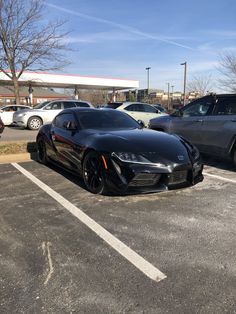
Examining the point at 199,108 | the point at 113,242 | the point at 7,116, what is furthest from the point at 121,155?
the point at 7,116

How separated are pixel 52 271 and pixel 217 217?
7.78ft

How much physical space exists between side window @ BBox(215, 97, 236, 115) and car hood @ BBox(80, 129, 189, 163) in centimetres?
230

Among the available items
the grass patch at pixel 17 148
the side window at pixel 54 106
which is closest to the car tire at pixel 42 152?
the grass patch at pixel 17 148

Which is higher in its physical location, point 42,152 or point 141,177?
point 141,177

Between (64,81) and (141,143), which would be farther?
(64,81)

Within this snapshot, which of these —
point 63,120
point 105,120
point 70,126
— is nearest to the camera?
point 70,126

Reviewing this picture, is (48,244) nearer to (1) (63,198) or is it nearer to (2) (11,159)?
(1) (63,198)

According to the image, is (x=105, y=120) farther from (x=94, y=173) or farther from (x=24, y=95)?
(x=24, y=95)

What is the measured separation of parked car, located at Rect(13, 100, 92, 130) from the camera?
18.2m

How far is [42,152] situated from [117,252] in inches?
202

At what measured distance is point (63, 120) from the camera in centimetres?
747

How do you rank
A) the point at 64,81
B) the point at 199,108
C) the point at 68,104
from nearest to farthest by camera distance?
the point at 199,108, the point at 68,104, the point at 64,81

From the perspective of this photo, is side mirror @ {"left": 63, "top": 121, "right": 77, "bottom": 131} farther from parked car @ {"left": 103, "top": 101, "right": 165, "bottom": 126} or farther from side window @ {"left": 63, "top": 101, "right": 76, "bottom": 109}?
side window @ {"left": 63, "top": 101, "right": 76, "bottom": 109}

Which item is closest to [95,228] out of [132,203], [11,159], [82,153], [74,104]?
[132,203]
